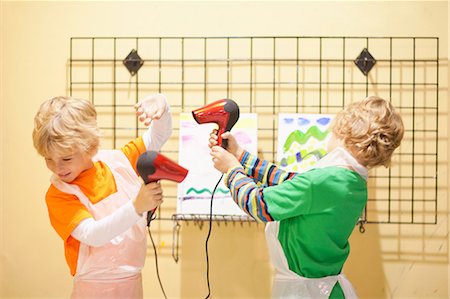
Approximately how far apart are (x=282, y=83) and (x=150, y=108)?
882 mm

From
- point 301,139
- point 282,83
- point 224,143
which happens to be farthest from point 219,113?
point 282,83

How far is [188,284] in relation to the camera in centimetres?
232

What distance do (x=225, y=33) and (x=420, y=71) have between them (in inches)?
31.4

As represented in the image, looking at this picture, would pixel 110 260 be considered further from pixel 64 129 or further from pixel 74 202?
pixel 64 129

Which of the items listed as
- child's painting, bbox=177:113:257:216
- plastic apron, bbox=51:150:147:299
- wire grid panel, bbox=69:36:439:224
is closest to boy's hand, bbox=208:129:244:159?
plastic apron, bbox=51:150:147:299

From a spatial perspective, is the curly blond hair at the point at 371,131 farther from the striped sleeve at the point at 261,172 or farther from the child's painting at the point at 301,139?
the child's painting at the point at 301,139

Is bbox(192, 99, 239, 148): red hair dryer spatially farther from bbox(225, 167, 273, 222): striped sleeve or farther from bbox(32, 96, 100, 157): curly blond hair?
bbox(32, 96, 100, 157): curly blond hair

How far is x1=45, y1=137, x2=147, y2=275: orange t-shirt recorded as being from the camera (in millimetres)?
1490

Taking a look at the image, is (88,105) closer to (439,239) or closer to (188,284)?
(188,284)

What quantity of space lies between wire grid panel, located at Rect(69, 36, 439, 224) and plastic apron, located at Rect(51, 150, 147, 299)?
754 millimetres

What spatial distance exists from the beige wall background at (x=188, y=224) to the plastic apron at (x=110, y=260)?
0.74 m

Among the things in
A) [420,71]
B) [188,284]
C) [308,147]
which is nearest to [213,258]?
[188,284]

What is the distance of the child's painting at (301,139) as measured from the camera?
2178mm

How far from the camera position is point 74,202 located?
1515 mm
